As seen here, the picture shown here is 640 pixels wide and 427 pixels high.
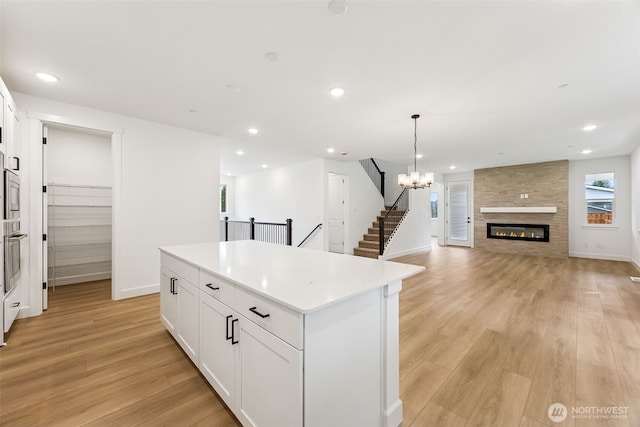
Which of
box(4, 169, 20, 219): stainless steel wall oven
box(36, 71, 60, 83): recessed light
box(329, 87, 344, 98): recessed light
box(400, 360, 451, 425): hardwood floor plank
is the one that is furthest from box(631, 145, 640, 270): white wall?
box(4, 169, 20, 219): stainless steel wall oven

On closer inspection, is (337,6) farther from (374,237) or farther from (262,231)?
(262,231)

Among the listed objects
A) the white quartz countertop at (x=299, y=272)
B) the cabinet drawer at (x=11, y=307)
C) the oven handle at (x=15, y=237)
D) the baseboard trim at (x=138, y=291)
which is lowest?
the baseboard trim at (x=138, y=291)

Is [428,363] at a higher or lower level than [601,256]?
lower

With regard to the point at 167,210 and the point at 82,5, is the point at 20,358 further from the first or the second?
the point at 82,5

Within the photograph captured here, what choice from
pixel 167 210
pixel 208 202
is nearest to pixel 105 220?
pixel 167 210

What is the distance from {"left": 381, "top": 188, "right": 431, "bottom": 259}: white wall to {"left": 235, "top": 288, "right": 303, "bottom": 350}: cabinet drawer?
5833 millimetres

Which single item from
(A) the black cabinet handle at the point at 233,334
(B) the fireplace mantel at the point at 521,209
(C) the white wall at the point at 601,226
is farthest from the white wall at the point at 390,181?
(A) the black cabinet handle at the point at 233,334

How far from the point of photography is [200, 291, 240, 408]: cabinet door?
1598 mm

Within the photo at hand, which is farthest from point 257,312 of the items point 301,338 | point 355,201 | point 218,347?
point 355,201

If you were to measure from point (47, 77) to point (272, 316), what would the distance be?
365cm

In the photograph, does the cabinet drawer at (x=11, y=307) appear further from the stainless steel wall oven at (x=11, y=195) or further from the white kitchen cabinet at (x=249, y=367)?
the white kitchen cabinet at (x=249, y=367)

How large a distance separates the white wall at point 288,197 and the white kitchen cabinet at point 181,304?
4512 mm

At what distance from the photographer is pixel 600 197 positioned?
702cm

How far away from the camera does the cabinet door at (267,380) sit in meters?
1.16
